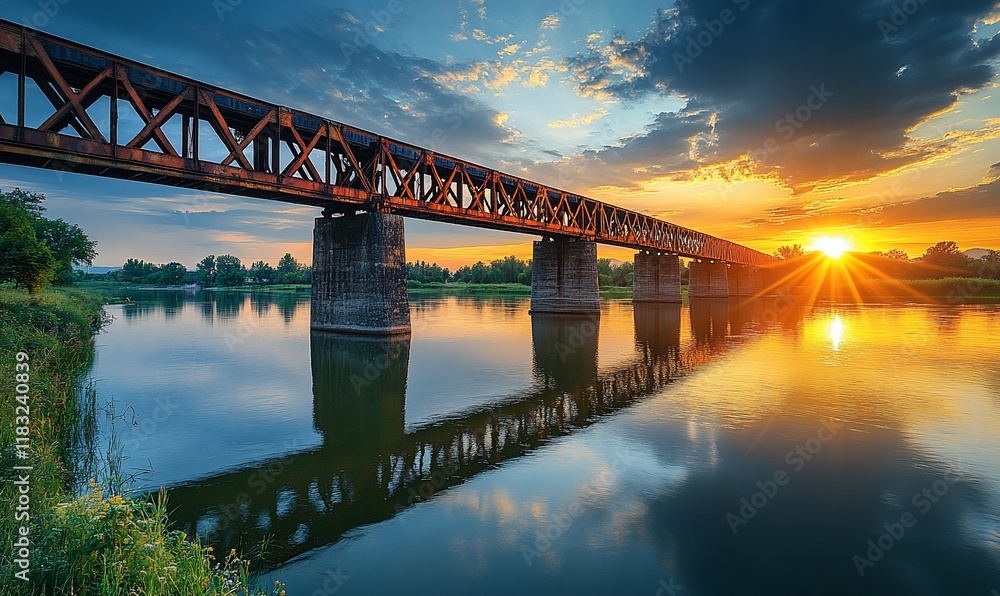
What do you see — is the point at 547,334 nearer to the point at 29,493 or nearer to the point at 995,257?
the point at 29,493

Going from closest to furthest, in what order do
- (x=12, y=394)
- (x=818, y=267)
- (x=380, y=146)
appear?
(x=12, y=394) < (x=380, y=146) < (x=818, y=267)

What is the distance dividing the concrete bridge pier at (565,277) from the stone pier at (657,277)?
27.2 metres

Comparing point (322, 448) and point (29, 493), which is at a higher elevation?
point (29, 493)

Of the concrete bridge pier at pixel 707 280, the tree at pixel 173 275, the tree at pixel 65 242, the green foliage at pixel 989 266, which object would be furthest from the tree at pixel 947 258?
the tree at pixel 173 275

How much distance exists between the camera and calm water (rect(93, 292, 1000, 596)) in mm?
6070

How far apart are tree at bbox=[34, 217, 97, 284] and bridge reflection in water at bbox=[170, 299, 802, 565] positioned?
57595 mm

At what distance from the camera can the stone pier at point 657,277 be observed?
76.3 m

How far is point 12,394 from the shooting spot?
32.4ft

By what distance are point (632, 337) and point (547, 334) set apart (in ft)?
19.4

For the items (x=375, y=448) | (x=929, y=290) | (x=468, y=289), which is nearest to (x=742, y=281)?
(x=929, y=290)

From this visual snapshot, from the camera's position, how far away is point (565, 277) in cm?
5181

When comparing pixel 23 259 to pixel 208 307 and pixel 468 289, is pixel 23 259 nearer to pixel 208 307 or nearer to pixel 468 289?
pixel 208 307

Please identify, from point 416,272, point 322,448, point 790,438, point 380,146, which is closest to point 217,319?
point 380,146

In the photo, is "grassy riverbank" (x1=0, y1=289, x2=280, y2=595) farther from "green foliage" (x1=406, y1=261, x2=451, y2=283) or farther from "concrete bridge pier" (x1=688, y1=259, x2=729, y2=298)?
"green foliage" (x1=406, y1=261, x2=451, y2=283)
